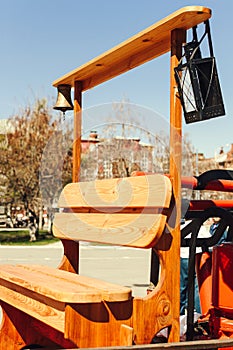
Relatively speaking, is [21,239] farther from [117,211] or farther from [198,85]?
[198,85]

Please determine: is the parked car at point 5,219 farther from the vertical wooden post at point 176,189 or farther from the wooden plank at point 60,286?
the vertical wooden post at point 176,189

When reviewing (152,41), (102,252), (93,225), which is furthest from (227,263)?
(102,252)

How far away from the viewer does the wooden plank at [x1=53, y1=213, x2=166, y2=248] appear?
10.6 feet

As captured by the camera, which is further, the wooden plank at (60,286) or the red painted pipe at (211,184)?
the red painted pipe at (211,184)

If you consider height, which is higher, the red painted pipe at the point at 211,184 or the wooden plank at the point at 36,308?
the red painted pipe at the point at 211,184

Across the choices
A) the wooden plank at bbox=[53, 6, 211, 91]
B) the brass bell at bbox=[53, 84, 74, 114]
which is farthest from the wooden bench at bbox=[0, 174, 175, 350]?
the brass bell at bbox=[53, 84, 74, 114]

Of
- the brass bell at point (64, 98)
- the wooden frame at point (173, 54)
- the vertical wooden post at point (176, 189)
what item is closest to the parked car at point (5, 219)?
the brass bell at point (64, 98)

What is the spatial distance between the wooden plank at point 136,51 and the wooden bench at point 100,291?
780 mm

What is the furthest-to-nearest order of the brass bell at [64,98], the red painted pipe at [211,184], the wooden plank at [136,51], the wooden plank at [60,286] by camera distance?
the brass bell at [64,98] < the red painted pipe at [211,184] < the wooden plank at [136,51] < the wooden plank at [60,286]

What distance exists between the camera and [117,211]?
12.1 ft

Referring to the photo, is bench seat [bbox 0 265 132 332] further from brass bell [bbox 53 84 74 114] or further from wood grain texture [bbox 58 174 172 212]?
brass bell [bbox 53 84 74 114]

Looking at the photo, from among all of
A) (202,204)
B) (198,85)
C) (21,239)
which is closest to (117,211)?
(202,204)

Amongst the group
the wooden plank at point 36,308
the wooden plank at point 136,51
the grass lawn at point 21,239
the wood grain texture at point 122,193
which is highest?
the wooden plank at point 136,51

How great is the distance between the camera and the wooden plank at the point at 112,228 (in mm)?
3232
